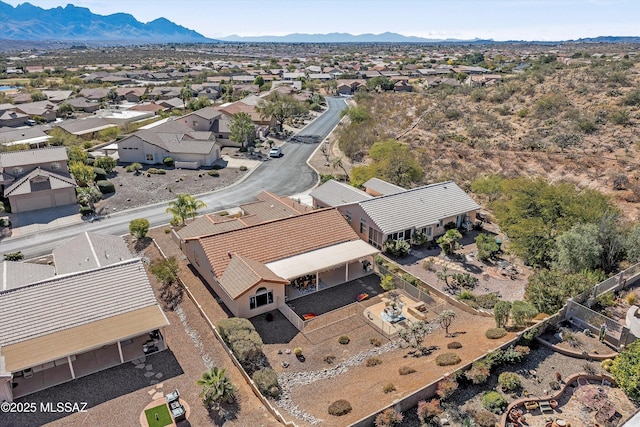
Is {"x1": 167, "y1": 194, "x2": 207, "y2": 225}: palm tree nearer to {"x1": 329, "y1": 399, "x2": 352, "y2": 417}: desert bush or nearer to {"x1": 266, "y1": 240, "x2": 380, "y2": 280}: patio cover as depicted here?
{"x1": 266, "y1": 240, "x2": 380, "y2": 280}: patio cover

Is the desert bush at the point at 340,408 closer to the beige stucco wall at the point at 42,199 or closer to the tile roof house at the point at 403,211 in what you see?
the tile roof house at the point at 403,211

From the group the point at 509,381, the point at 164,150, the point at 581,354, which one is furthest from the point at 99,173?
the point at 581,354

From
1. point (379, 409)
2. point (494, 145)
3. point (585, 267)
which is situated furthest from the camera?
point (494, 145)

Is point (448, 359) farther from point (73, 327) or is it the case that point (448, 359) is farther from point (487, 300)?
point (73, 327)

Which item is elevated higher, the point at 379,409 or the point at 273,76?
the point at 273,76

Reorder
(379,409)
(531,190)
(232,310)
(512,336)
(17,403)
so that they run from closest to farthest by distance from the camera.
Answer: (379,409)
(17,403)
(512,336)
(232,310)
(531,190)

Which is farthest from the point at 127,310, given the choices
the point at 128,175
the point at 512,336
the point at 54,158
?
the point at 128,175

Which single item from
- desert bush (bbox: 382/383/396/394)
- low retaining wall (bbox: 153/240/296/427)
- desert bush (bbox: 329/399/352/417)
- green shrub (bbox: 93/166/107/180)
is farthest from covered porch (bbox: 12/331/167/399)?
green shrub (bbox: 93/166/107/180)

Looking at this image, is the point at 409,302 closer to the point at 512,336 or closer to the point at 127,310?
the point at 512,336
